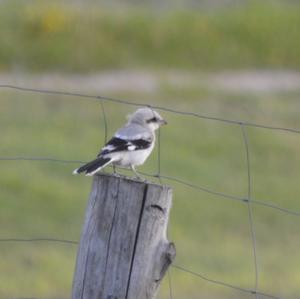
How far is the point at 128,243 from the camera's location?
19.1 feet

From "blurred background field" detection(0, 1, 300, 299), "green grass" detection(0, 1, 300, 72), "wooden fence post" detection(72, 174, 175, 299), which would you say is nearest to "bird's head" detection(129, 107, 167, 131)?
"wooden fence post" detection(72, 174, 175, 299)

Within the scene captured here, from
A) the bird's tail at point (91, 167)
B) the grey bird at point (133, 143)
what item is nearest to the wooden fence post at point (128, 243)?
the bird's tail at point (91, 167)

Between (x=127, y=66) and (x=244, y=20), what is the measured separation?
11.5 feet

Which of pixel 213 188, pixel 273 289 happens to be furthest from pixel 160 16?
pixel 273 289

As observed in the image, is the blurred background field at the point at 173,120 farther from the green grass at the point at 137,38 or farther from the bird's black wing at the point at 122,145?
the bird's black wing at the point at 122,145

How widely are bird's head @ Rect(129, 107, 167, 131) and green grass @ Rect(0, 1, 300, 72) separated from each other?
56.5 feet

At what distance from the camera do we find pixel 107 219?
19.2ft

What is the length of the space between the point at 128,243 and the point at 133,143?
222 cm

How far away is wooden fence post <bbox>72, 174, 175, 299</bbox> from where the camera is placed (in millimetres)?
5809

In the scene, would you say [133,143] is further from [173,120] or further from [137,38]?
[137,38]

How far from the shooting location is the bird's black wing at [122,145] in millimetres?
7820

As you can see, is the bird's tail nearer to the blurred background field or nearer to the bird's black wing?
the bird's black wing

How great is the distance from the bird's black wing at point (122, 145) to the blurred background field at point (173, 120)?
16.9 feet

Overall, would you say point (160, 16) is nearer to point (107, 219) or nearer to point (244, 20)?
point (244, 20)
